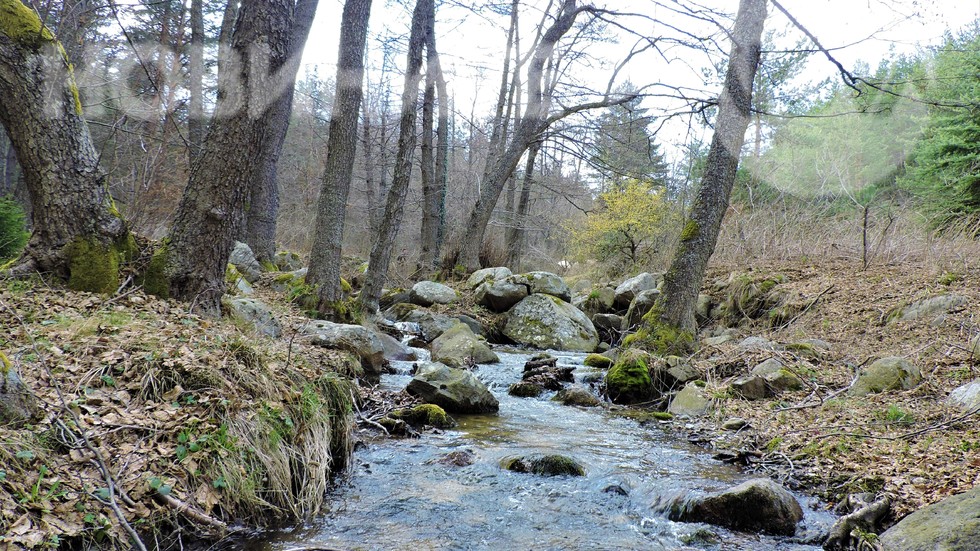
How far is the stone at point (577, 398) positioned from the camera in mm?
6867

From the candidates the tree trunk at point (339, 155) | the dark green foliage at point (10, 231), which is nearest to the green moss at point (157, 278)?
the tree trunk at point (339, 155)

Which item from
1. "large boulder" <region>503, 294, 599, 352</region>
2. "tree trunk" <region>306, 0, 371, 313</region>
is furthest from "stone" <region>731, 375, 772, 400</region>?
"tree trunk" <region>306, 0, 371, 313</region>

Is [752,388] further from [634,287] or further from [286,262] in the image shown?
[286,262]

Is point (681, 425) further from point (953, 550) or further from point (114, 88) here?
point (114, 88)

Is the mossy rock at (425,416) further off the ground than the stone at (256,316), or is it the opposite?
the stone at (256,316)

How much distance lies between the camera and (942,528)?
2.72 meters

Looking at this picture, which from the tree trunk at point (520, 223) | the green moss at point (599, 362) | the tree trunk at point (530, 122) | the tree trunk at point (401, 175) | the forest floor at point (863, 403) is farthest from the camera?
the tree trunk at point (520, 223)

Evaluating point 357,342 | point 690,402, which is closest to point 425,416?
point 357,342

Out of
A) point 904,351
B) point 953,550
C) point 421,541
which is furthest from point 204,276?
point 904,351

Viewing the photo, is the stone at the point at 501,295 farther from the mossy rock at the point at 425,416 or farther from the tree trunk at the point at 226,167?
the tree trunk at the point at 226,167

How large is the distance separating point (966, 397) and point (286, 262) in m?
11.7

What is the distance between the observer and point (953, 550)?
2566mm

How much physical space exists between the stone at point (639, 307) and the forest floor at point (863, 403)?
1.55m

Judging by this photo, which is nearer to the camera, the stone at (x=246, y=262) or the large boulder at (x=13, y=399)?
the large boulder at (x=13, y=399)
